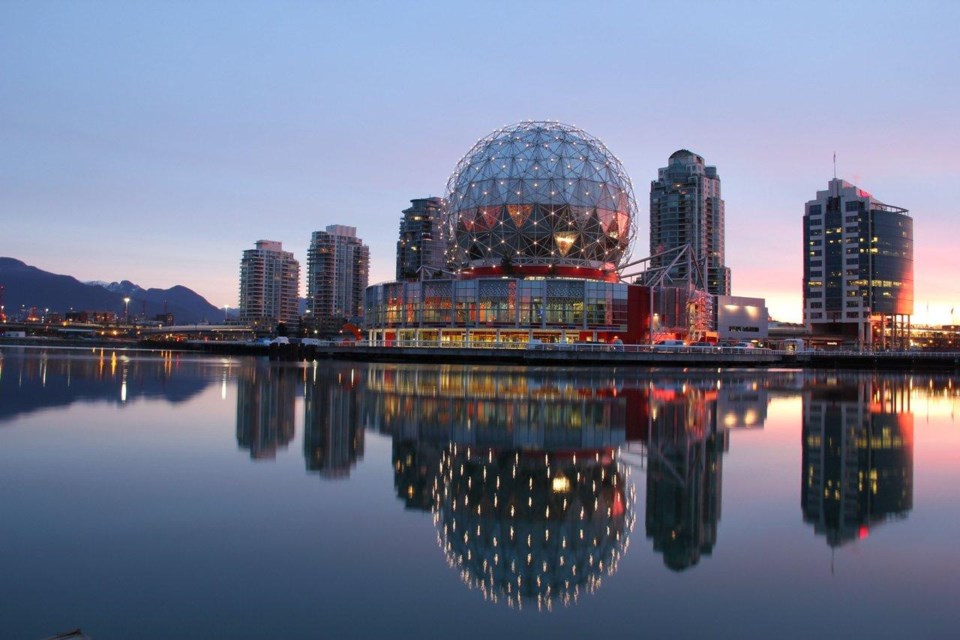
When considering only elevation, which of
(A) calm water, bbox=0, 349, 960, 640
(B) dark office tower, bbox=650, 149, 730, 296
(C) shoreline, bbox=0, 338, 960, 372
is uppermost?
(B) dark office tower, bbox=650, 149, 730, 296

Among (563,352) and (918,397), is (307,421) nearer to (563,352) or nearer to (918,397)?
(918,397)

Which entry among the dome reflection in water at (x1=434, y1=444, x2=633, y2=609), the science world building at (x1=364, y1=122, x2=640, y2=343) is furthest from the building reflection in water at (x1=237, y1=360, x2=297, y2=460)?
the science world building at (x1=364, y1=122, x2=640, y2=343)

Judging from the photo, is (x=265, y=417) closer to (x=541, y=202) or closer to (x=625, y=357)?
(x=625, y=357)

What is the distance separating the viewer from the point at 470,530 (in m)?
8.09

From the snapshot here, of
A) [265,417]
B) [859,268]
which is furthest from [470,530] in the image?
[859,268]

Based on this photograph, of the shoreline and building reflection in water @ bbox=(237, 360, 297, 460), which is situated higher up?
the shoreline

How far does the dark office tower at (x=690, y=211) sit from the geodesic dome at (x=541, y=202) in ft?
340

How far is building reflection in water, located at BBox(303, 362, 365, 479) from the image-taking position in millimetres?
12094

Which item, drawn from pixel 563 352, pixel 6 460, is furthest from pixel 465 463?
pixel 563 352

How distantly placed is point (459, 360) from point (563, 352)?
866cm

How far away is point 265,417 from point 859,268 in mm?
156071

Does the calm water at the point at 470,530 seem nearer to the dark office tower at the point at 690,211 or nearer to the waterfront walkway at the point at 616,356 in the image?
the waterfront walkway at the point at 616,356

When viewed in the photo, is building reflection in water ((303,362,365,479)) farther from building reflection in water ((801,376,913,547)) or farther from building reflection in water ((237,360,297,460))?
building reflection in water ((801,376,913,547))

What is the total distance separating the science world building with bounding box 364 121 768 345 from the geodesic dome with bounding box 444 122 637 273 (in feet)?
0.35
